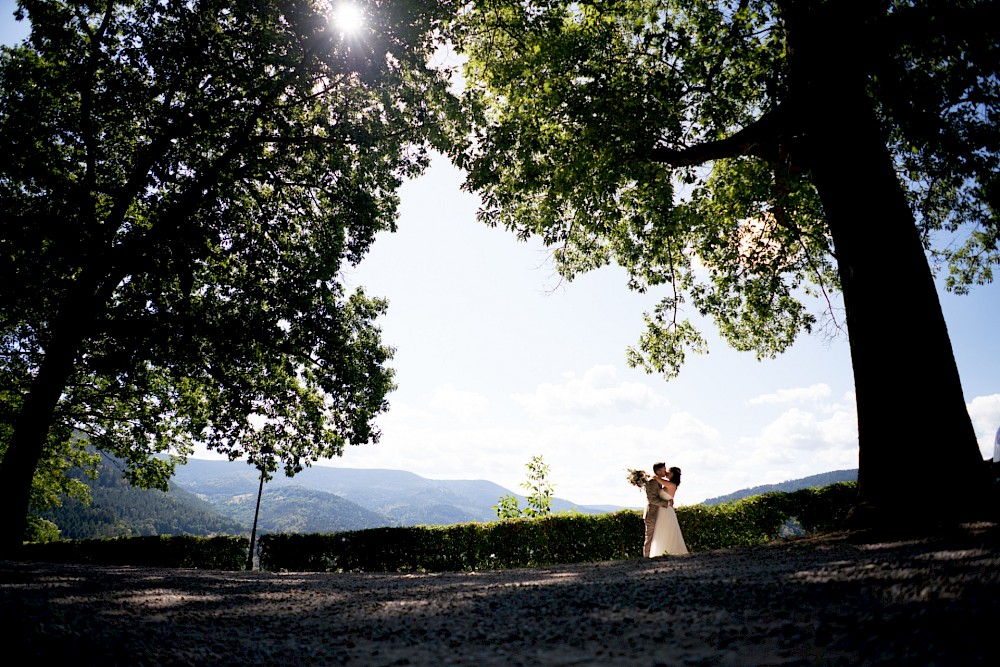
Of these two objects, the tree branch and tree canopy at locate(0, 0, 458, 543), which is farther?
tree canopy at locate(0, 0, 458, 543)

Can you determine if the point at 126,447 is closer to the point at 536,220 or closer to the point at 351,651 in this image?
the point at 536,220

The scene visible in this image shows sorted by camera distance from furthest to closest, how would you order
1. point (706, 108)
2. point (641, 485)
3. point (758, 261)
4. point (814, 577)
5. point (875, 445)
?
point (758, 261), point (641, 485), point (706, 108), point (875, 445), point (814, 577)

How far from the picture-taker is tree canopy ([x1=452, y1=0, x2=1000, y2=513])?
283 inches

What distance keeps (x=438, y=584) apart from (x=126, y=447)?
18.6 metres

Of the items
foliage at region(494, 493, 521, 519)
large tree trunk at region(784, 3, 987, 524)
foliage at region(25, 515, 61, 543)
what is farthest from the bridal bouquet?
foliage at region(25, 515, 61, 543)

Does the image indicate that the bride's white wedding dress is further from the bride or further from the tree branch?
the tree branch

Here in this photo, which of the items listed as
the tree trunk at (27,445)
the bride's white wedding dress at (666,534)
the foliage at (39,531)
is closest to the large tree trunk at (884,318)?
the bride's white wedding dress at (666,534)

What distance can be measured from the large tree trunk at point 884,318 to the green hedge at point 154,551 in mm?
22655

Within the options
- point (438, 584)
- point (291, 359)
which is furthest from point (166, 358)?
point (438, 584)

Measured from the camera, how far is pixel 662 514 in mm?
12102

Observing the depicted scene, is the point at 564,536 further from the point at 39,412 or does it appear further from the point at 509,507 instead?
the point at 39,412

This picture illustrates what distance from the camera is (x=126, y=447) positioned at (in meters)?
19.2

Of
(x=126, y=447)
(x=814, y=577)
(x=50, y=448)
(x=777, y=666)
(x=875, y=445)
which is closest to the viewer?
(x=777, y=666)

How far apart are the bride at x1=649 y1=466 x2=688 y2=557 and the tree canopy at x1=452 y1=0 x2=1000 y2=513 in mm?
4201
